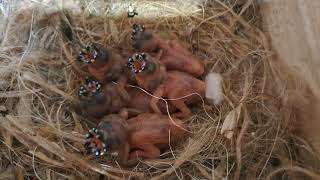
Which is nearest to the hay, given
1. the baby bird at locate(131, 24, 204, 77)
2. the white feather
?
the white feather

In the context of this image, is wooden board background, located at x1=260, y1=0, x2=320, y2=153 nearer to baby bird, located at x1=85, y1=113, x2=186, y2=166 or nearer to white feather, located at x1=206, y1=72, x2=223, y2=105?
white feather, located at x1=206, y1=72, x2=223, y2=105

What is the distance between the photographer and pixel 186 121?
2.29 meters

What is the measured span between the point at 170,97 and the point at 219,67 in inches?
14.2

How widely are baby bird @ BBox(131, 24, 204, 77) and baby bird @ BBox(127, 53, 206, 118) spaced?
44 millimetres

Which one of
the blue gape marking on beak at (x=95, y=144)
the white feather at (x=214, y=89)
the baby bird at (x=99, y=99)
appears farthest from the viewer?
the white feather at (x=214, y=89)

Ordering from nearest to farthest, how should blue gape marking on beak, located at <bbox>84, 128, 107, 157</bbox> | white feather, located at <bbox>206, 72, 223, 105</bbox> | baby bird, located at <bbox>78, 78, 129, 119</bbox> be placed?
blue gape marking on beak, located at <bbox>84, 128, 107, 157</bbox>, baby bird, located at <bbox>78, 78, 129, 119</bbox>, white feather, located at <bbox>206, 72, 223, 105</bbox>

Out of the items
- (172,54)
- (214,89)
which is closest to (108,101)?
(172,54)

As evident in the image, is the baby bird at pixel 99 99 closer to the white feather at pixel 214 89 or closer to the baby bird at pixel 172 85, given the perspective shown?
the baby bird at pixel 172 85

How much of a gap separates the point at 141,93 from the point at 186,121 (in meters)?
0.26

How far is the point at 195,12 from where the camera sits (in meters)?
2.69

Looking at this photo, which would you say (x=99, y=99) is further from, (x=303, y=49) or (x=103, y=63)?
(x=303, y=49)

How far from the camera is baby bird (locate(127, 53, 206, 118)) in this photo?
2188 millimetres

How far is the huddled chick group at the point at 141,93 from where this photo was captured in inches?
83.8

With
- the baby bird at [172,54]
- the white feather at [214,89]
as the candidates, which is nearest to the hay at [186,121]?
the white feather at [214,89]
